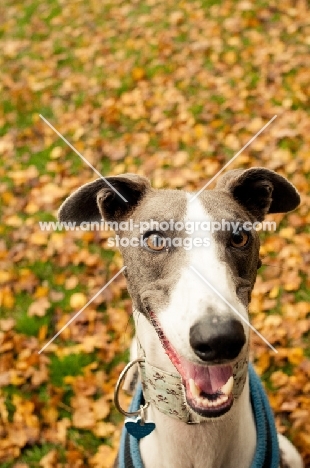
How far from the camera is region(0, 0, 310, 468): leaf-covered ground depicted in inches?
169

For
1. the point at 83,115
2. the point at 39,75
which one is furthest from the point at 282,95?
the point at 39,75

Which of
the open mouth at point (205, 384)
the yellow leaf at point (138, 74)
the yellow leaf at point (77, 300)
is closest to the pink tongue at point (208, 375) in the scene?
the open mouth at point (205, 384)

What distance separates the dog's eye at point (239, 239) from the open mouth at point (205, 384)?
55 cm

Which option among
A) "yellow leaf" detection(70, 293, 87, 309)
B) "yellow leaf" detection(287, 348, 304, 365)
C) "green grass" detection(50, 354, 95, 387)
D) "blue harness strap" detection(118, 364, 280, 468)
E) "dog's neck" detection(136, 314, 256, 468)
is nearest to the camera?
"dog's neck" detection(136, 314, 256, 468)

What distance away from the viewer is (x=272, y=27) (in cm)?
819

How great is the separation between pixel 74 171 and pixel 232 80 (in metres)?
2.75

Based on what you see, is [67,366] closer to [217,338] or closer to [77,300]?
[77,300]

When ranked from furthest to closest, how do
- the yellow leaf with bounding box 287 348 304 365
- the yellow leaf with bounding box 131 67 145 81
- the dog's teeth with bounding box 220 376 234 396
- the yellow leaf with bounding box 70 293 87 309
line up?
the yellow leaf with bounding box 131 67 145 81
the yellow leaf with bounding box 70 293 87 309
the yellow leaf with bounding box 287 348 304 365
the dog's teeth with bounding box 220 376 234 396

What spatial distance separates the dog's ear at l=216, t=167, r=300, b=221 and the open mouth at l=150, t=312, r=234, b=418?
3.13ft

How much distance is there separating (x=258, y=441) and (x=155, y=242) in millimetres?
1185

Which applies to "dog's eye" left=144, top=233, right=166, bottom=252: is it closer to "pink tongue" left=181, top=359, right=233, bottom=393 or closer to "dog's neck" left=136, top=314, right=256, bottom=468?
"dog's neck" left=136, top=314, right=256, bottom=468

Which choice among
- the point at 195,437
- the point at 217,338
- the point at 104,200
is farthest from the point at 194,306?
the point at 104,200

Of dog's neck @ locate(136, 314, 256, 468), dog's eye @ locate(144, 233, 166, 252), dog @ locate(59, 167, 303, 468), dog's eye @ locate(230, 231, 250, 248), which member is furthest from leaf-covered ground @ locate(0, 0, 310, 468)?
dog's eye @ locate(144, 233, 166, 252)

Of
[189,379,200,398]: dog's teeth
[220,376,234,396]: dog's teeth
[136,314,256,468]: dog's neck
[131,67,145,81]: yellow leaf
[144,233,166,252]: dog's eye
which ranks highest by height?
[144,233,166,252]: dog's eye
